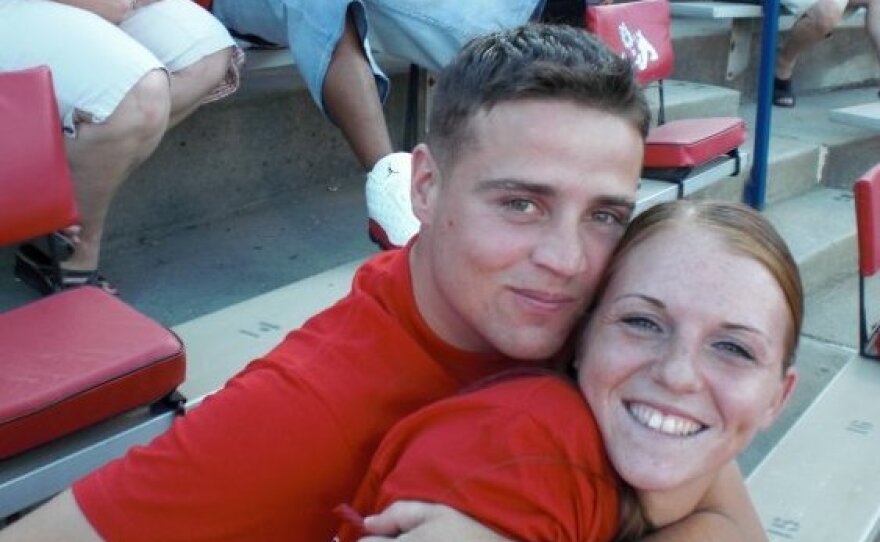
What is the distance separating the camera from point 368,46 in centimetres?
238

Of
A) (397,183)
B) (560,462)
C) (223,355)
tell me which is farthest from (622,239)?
(397,183)

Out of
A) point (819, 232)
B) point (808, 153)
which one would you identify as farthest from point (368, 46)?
point (808, 153)

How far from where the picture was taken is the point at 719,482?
1045 millimetres

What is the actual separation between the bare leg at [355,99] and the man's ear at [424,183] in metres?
1.29

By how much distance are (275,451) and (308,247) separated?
5.69 ft

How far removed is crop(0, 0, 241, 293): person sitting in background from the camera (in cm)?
182

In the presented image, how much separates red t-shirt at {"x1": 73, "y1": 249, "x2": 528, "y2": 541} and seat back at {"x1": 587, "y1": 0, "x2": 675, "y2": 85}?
91.3 inches

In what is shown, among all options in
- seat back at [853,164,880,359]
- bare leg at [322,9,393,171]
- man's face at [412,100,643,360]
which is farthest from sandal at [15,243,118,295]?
seat back at [853,164,880,359]

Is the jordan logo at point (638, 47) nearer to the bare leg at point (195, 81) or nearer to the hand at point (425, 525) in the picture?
the bare leg at point (195, 81)

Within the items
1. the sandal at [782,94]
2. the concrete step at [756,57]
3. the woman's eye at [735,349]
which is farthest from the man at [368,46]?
the sandal at [782,94]

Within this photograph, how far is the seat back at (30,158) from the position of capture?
Answer: 1.58m

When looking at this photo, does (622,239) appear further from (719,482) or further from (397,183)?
(397,183)

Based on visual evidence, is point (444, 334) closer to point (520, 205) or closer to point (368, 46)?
point (520, 205)

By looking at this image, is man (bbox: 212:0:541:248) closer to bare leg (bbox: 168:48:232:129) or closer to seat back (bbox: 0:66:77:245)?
bare leg (bbox: 168:48:232:129)
